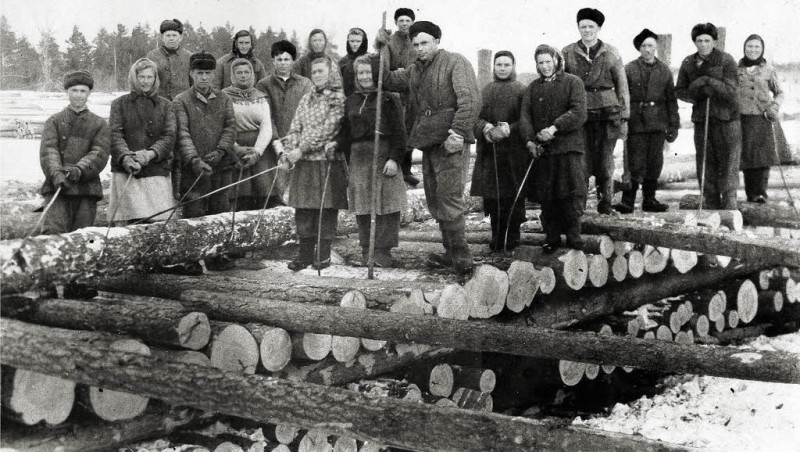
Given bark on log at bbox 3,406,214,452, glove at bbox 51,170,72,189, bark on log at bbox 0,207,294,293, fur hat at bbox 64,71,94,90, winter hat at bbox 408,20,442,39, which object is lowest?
bark on log at bbox 3,406,214,452

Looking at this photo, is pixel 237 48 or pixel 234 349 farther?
pixel 237 48

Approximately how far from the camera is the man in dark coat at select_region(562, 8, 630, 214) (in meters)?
7.29

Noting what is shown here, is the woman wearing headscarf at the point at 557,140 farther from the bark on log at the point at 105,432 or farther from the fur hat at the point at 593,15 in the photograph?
the bark on log at the point at 105,432

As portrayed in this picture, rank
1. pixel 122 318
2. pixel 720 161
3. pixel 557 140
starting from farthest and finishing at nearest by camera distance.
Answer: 1. pixel 720 161
2. pixel 557 140
3. pixel 122 318

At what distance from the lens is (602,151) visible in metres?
7.50

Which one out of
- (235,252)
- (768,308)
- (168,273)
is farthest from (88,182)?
(768,308)

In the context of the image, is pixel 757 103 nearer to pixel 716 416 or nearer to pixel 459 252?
pixel 716 416

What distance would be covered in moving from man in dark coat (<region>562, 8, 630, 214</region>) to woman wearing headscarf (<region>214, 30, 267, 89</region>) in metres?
3.24

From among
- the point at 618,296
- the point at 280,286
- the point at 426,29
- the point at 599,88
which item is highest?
the point at 426,29

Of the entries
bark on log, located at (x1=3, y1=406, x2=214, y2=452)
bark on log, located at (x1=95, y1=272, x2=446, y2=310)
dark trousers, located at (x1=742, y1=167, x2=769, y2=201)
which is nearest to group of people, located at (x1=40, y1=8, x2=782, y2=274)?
bark on log, located at (x1=95, y1=272, x2=446, y2=310)

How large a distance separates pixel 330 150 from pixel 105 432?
313 cm

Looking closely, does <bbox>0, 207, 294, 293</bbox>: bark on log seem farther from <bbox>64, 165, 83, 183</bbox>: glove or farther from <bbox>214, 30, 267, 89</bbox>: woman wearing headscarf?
<bbox>214, 30, 267, 89</bbox>: woman wearing headscarf

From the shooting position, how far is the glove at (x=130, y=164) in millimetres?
6234

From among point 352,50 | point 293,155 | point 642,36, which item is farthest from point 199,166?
point 642,36
